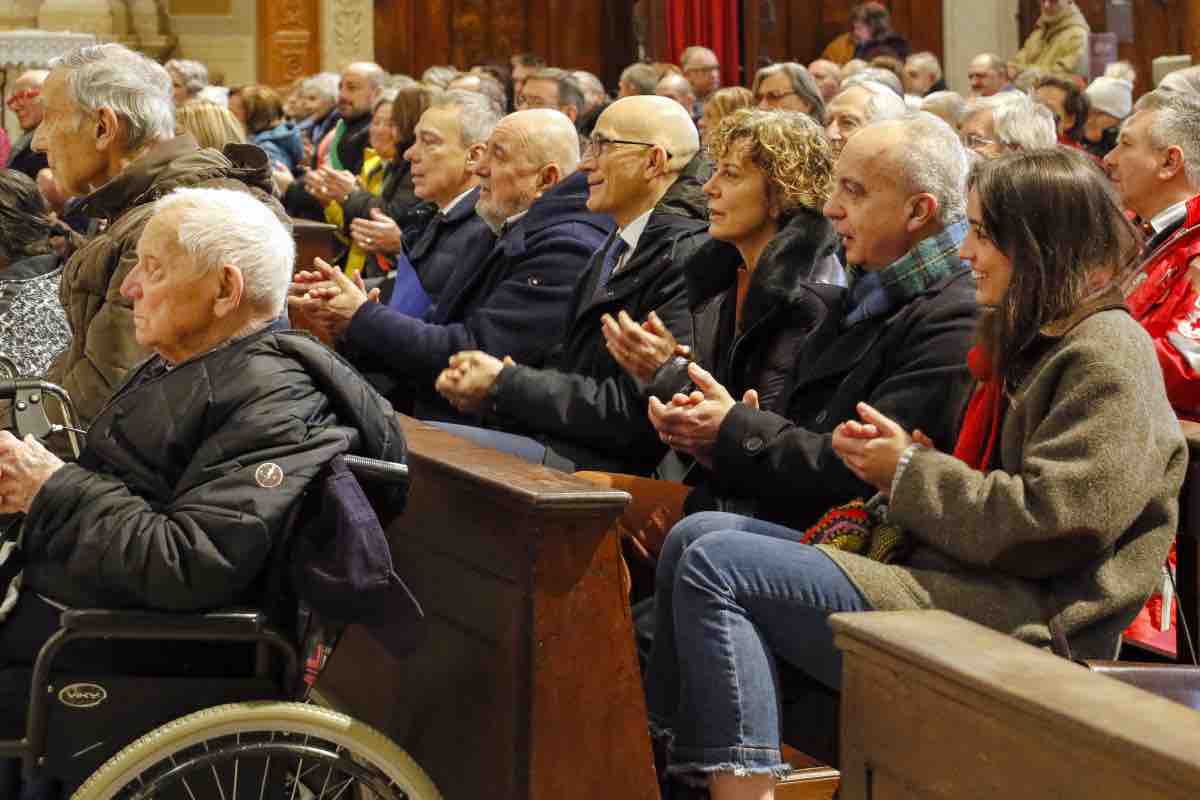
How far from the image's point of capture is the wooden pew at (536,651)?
273 cm

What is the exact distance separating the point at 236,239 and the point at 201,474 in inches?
14.8

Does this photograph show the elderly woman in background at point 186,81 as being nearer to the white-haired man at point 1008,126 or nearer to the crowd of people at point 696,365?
the white-haired man at point 1008,126

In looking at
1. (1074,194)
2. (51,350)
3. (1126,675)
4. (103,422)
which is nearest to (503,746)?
(103,422)

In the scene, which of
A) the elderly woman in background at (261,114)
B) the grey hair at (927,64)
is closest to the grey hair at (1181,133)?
the grey hair at (927,64)

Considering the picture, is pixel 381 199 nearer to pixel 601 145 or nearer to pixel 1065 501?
pixel 601 145

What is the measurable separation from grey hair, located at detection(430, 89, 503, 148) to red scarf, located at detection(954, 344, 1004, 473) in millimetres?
2753

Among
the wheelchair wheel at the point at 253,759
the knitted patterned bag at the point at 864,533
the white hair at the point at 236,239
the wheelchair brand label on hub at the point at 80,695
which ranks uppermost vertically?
the white hair at the point at 236,239

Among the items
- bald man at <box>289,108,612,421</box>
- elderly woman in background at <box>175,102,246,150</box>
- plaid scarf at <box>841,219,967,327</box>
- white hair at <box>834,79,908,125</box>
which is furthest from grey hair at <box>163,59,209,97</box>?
plaid scarf at <box>841,219,967,327</box>

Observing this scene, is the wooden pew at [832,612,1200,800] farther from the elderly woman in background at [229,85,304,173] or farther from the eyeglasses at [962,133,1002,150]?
the elderly woman in background at [229,85,304,173]

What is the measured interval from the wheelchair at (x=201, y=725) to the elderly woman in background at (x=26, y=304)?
5.02 feet

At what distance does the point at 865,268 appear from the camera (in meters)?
3.25

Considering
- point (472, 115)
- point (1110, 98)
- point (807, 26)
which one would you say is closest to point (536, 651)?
point (472, 115)

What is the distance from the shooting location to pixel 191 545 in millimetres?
2488

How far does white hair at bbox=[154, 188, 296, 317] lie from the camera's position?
8.95ft
